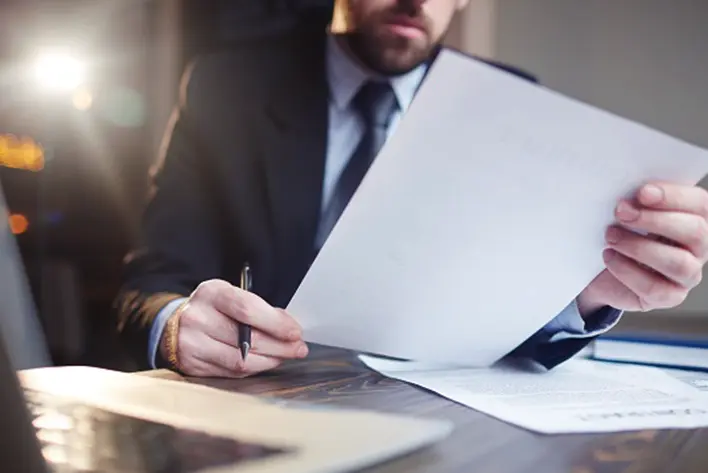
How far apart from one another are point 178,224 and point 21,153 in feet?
1.14

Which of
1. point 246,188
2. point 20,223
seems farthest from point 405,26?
point 20,223

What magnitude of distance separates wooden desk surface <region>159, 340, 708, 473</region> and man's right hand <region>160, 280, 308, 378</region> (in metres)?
0.02

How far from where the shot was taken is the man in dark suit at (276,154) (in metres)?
0.80

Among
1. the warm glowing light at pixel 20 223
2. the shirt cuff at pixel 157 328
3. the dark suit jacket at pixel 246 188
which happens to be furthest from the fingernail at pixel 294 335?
the warm glowing light at pixel 20 223

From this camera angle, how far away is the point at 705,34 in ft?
3.76

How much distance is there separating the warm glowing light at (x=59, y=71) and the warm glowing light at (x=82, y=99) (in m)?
0.01

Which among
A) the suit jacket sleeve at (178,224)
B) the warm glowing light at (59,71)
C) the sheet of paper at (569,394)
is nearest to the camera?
the sheet of paper at (569,394)

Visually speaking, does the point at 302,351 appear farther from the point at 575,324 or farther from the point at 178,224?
the point at 178,224

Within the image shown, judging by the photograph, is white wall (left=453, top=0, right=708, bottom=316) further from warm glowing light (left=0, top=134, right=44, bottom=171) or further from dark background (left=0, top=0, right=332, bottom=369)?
warm glowing light (left=0, top=134, right=44, bottom=171)

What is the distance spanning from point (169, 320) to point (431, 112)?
28 centimetres

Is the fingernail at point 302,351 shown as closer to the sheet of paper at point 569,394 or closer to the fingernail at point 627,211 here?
the sheet of paper at point 569,394

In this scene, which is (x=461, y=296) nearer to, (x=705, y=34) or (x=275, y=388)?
(x=275, y=388)

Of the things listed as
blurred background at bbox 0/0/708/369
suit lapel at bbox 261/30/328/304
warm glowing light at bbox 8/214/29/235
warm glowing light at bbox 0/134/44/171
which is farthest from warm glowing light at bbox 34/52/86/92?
suit lapel at bbox 261/30/328/304

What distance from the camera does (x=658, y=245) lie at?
468mm
